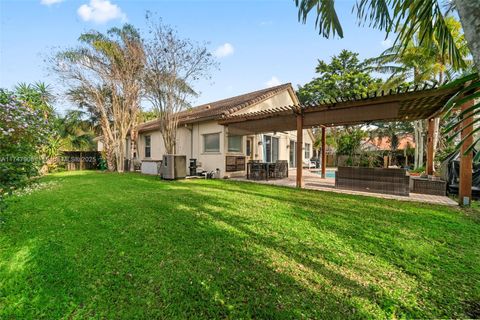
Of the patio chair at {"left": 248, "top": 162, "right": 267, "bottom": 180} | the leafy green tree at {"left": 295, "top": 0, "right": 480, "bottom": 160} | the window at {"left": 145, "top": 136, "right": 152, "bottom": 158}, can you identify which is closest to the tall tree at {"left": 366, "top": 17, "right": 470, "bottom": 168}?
the patio chair at {"left": 248, "top": 162, "right": 267, "bottom": 180}

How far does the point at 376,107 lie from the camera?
293 inches

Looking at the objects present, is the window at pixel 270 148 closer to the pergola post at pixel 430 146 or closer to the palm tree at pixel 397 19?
the pergola post at pixel 430 146

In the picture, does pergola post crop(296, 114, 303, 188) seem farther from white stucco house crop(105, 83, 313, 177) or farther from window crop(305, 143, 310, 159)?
window crop(305, 143, 310, 159)

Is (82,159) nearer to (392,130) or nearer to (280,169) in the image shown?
(280,169)

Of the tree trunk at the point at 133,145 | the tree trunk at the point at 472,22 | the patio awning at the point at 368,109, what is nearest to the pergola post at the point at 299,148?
the patio awning at the point at 368,109

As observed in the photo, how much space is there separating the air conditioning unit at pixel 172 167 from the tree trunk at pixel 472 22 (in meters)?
10.4

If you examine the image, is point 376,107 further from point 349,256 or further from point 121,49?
point 121,49

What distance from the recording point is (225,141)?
11500mm

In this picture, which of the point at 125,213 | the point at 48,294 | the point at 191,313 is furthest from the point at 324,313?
the point at 125,213

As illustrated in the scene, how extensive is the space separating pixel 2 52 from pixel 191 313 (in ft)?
34.9

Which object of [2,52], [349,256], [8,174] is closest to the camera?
[349,256]

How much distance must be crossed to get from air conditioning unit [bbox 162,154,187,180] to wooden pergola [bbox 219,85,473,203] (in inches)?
144

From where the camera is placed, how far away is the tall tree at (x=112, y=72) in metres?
12.5

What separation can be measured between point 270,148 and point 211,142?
15.1 ft
